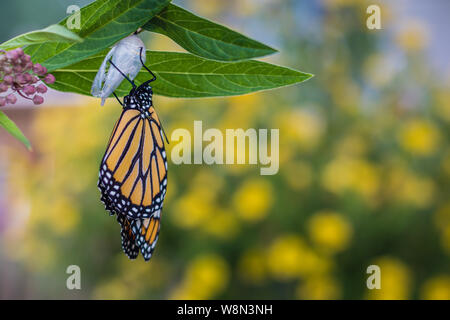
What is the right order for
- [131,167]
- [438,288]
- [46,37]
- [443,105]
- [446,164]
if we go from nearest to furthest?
[46,37]
[131,167]
[438,288]
[446,164]
[443,105]

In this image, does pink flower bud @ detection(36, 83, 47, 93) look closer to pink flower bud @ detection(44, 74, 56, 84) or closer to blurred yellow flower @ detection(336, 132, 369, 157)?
pink flower bud @ detection(44, 74, 56, 84)

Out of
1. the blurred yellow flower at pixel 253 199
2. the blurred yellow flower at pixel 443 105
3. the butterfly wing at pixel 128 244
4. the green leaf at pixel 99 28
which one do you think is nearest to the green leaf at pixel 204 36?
the green leaf at pixel 99 28

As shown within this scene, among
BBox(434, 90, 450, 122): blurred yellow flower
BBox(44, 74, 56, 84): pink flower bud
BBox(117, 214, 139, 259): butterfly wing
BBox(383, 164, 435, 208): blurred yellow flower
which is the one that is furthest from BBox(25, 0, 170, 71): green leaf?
BBox(434, 90, 450, 122): blurred yellow flower

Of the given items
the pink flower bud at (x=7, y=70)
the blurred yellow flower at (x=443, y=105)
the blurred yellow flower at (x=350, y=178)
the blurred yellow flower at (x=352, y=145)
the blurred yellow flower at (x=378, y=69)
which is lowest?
the pink flower bud at (x=7, y=70)

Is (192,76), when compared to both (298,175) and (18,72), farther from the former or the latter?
(298,175)

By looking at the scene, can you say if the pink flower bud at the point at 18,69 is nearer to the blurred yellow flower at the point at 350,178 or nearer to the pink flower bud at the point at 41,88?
the pink flower bud at the point at 41,88

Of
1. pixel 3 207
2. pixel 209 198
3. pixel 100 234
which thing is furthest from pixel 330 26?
pixel 3 207

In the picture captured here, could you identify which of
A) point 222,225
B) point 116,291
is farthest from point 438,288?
point 116,291
